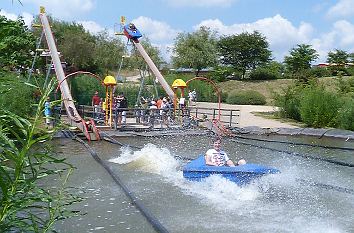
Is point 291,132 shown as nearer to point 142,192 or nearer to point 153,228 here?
point 142,192

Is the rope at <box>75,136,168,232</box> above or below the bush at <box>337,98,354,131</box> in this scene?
below

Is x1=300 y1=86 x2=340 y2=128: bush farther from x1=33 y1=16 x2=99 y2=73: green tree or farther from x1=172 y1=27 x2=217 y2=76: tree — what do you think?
x1=172 y1=27 x2=217 y2=76: tree

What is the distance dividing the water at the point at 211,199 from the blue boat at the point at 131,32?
12.6 m

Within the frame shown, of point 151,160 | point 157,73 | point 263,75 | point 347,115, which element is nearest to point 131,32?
point 157,73

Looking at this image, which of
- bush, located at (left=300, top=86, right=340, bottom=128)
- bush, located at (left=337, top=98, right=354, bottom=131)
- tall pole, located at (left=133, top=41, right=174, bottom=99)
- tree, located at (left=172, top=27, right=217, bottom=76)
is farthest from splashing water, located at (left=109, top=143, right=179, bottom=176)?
tree, located at (left=172, top=27, right=217, bottom=76)

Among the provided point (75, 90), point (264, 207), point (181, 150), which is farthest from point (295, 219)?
point (75, 90)

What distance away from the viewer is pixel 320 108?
22.7 m

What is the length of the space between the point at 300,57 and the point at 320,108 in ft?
106

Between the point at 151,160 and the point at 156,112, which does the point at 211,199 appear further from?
the point at 156,112

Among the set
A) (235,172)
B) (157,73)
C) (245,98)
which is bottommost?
(235,172)

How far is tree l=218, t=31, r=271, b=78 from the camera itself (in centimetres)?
5840

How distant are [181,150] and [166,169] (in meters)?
3.76

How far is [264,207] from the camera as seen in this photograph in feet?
27.9

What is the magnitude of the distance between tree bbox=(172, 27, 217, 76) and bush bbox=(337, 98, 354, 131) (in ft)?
116
